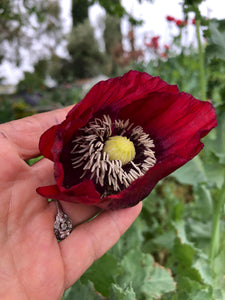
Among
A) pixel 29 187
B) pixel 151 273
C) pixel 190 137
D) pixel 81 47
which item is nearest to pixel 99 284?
pixel 151 273

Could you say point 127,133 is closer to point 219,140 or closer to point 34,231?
point 34,231

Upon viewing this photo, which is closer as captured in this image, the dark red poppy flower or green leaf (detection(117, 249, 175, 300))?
the dark red poppy flower

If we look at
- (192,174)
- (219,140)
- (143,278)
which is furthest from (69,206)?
(219,140)

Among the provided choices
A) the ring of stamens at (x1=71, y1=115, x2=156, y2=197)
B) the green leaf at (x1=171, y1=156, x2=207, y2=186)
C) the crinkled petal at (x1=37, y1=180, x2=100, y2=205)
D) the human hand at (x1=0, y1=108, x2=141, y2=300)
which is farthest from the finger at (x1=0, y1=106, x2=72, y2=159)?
the green leaf at (x1=171, y1=156, x2=207, y2=186)

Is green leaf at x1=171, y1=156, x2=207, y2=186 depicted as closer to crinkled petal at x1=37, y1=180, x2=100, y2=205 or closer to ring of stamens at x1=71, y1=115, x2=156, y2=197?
ring of stamens at x1=71, y1=115, x2=156, y2=197

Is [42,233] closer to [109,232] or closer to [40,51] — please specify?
[109,232]

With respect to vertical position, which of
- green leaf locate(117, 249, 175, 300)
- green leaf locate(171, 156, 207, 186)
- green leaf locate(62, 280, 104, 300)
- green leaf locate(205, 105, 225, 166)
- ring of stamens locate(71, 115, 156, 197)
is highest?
ring of stamens locate(71, 115, 156, 197)

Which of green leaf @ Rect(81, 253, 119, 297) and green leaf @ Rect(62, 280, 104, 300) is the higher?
green leaf @ Rect(62, 280, 104, 300)
